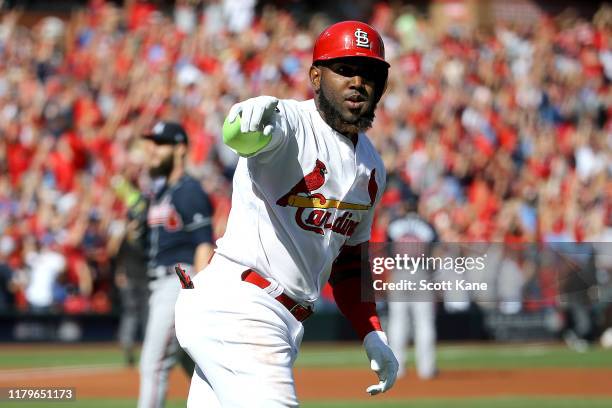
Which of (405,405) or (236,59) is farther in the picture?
(236,59)

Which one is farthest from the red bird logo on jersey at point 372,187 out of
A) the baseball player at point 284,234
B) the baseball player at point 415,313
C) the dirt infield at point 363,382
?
the baseball player at point 415,313

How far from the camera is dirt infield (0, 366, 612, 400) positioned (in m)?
12.8

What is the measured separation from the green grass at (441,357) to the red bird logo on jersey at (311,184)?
37.0 feet

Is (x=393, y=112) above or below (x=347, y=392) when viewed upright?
above

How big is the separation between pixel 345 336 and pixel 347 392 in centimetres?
697

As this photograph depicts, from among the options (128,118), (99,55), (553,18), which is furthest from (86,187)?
(553,18)

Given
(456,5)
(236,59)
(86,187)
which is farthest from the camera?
(456,5)

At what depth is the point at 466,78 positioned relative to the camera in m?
24.5

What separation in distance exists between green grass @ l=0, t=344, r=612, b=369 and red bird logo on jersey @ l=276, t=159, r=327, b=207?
1126 cm

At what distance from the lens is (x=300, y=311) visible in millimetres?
5336

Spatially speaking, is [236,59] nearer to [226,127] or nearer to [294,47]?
[294,47]

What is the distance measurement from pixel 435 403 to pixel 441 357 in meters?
6.58

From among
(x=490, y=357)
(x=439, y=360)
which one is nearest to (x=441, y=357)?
(x=439, y=360)

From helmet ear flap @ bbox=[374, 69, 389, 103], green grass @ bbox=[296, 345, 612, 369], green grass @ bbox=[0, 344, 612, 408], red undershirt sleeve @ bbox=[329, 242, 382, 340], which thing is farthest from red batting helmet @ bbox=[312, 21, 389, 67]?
green grass @ bbox=[296, 345, 612, 369]
